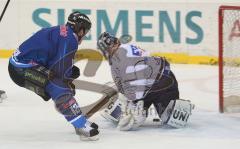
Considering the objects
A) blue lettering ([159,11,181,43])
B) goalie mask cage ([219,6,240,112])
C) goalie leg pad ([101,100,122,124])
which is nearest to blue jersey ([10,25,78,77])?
goalie leg pad ([101,100,122,124])

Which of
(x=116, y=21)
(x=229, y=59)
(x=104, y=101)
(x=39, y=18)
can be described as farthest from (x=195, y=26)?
(x=104, y=101)

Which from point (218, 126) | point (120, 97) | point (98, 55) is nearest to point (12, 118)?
point (120, 97)

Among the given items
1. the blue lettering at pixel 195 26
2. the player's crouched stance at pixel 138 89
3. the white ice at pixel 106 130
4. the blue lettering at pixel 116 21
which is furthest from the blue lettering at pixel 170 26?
the player's crouched stance at pixel 138 89

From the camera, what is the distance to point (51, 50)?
13.1ft

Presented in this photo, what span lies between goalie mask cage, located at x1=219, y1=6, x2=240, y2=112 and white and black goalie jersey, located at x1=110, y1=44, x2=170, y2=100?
0.79 m

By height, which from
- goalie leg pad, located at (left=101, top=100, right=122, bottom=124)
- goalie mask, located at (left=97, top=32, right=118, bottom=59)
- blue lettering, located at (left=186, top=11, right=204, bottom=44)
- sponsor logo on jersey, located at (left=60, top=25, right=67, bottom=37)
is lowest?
goalie leg pad, located at (left=101, top=100, right=122, bottom=124)

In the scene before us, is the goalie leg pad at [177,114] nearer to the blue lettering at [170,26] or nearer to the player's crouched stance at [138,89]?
the player's crouched stance at [138,89]

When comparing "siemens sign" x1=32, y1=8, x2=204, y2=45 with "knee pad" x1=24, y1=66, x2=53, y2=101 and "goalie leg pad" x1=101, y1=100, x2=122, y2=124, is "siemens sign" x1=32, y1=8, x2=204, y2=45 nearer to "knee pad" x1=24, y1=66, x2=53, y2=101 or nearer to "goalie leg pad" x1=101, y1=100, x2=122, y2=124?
"goalie leg pad" x1=101, y1=100, x2=122, y2=124

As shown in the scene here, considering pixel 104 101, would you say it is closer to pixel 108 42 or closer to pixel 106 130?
pixel 106 130

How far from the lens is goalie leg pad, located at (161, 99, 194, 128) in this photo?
171 inches

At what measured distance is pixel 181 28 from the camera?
7.25 m

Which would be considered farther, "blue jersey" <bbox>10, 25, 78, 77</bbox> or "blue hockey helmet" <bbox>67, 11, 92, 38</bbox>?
"blue hockey helmet" <bbox>67, 11, 92, 38</bbox>

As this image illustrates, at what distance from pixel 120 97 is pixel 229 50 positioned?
1.18 meters

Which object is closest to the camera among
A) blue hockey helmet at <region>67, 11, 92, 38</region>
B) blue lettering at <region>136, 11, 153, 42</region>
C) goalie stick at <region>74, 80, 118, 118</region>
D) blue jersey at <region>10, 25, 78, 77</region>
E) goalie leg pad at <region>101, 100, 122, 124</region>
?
blue jersey at <region>10, 25, 78, 77</region>
